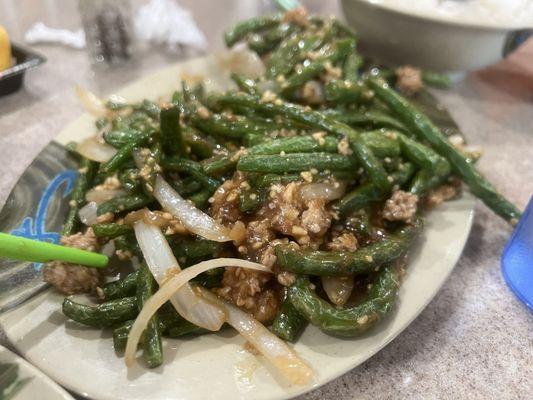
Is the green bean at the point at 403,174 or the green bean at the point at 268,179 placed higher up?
the green bean at the point at 268,179

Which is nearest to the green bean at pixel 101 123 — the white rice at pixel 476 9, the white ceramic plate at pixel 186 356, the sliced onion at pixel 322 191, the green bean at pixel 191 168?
the green bean at pixel 191 168

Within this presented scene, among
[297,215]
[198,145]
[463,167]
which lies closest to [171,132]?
[198,145]

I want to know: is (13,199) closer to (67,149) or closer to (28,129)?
(67,149)

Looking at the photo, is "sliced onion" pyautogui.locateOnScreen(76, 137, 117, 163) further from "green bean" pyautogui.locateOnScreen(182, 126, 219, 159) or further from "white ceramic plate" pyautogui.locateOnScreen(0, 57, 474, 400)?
"white ceramic plate" pyautogui.locateOnScreen(0, 57, 474, 400)

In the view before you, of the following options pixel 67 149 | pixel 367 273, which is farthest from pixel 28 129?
pixel 367 273

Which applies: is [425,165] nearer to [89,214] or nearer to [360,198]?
[360,198]

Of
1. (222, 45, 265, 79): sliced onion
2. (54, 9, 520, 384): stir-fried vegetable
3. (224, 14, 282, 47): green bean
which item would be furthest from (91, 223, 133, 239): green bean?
(224, 14, 282, 47): green bean

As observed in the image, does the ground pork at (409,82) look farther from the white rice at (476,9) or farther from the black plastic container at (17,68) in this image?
the black plastic container at (17,68)
